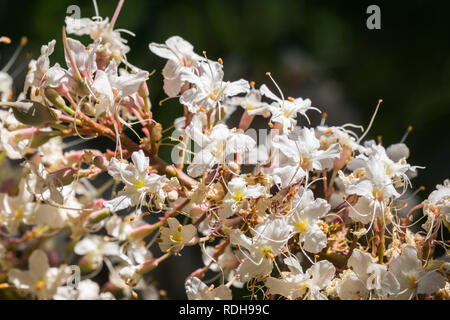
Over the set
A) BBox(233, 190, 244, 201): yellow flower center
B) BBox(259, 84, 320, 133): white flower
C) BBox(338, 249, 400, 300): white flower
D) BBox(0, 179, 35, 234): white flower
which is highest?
BBox(259, 84, 320, 133): white flower

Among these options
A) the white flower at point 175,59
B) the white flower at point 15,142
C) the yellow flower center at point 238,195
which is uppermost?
the white flower at point 175,59

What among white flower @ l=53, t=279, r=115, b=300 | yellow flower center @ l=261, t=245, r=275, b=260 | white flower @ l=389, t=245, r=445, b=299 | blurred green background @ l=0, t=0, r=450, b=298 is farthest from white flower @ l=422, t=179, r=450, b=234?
blurred green background @ l=0, t=0, r=450, b=298

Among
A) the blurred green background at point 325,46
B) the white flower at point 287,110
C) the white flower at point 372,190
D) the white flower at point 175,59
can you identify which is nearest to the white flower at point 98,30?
the white flower at point 175,59

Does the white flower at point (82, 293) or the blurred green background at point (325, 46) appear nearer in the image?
the white flower at point (82, 293)

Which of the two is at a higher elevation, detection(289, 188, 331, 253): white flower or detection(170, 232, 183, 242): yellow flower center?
detection(289, 188, 331, 253): white flower

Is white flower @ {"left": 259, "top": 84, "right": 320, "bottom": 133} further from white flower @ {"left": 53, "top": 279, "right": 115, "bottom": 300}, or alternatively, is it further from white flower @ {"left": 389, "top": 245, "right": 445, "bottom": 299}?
white flower @ {"left": 53, "top": 279, "right": 115, "bottom": 300}

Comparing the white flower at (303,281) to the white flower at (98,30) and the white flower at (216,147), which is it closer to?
the white flower at (216,147)
